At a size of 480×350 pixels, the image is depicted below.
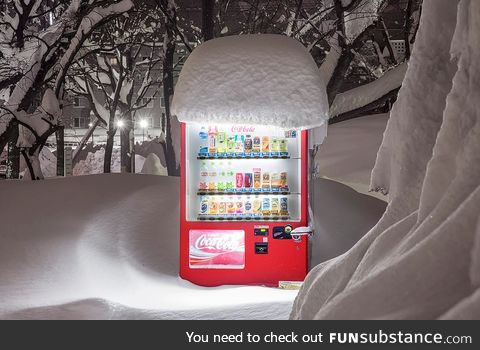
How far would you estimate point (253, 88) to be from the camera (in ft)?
24.5

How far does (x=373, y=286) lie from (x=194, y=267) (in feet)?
19.5

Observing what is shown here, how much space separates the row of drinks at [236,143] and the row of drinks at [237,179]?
0.72 feet

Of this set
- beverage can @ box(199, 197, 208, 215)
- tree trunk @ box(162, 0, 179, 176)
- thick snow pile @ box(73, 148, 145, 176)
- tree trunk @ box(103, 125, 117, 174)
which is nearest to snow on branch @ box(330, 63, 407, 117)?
tree trunk @ box(162, 0, 179, 176)

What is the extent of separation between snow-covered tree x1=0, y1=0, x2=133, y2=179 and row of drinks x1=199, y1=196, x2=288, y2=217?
631 cm

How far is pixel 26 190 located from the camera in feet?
33.9

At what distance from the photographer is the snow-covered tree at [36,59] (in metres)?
12.8

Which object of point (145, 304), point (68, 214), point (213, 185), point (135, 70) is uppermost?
point (135, 70)

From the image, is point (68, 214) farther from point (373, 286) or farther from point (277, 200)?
point (373, 286)

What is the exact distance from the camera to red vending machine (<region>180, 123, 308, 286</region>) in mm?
7859

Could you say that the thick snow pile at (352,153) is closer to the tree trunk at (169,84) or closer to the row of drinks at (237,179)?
the tree trunk at (169,84)

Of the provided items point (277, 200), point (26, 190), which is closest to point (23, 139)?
point (26, 190)

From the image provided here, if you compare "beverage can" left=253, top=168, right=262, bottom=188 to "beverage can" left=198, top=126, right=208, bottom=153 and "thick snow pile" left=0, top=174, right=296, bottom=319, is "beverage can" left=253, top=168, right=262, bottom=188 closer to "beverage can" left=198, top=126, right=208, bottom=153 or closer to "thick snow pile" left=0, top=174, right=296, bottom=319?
"beverage can" left=198, top=126, right=208, bottom=153

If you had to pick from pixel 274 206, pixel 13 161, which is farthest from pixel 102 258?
pixel 13 161

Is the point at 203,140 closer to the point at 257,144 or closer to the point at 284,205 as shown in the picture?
the point at 257,144
